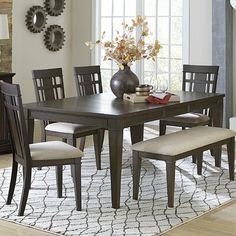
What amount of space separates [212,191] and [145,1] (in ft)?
13.8

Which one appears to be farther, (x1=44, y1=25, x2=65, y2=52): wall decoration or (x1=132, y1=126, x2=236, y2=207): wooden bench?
(x1=44, y1=25, x2=65, y2=52): wall decoration

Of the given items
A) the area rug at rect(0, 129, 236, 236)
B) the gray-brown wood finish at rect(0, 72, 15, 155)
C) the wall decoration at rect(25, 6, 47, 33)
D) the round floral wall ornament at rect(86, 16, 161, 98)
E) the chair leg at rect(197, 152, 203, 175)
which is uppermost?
the wall decoration at rect(25, 6, 47, 33)

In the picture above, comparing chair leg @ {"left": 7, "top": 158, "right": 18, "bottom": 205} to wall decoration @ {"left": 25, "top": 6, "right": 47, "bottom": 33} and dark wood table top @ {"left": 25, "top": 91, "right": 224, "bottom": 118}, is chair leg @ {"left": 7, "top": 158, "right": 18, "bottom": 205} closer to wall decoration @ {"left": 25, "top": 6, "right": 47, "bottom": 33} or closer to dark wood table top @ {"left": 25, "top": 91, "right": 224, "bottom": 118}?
dark wood table top @ {"left": 25, "top": 91, "right": 224, "bottom": 118}

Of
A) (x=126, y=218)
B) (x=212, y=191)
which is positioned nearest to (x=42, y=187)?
(x=126, y=218)

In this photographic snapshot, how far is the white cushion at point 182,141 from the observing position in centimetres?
489

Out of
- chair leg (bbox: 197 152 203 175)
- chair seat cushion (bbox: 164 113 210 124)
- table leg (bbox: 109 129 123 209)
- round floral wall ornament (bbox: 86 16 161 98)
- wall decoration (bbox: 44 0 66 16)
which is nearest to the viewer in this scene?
table leg (bbox: 109 129 123 209)

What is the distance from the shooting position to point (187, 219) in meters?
4.54

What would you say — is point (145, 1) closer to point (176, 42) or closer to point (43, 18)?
point (176, 42)

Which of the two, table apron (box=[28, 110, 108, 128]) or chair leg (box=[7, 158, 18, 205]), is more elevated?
table apron (box=[28, 110, 108, 128])

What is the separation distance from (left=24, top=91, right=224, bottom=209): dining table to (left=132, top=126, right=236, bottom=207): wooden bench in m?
0.20

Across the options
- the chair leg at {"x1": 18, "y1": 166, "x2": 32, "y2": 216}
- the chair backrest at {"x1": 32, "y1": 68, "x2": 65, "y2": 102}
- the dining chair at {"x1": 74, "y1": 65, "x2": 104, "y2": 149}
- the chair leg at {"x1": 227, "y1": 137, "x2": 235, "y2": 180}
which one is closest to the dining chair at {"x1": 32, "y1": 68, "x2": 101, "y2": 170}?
the chair backrest at {"x1": 32, "y1": 68, "x2": 65, "y2": 102}

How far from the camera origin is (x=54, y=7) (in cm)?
899

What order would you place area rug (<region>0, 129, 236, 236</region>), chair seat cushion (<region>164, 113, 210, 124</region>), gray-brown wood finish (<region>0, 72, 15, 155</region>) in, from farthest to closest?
gray-brown wood finish (<region>0, 72, 15, 155</region>) < chair seat cushion (<region>164, 113, 210, 124</region>) < area rug (<region>0, 129, 236, 236</region>)

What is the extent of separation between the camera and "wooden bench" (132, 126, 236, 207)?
15.9 feet
